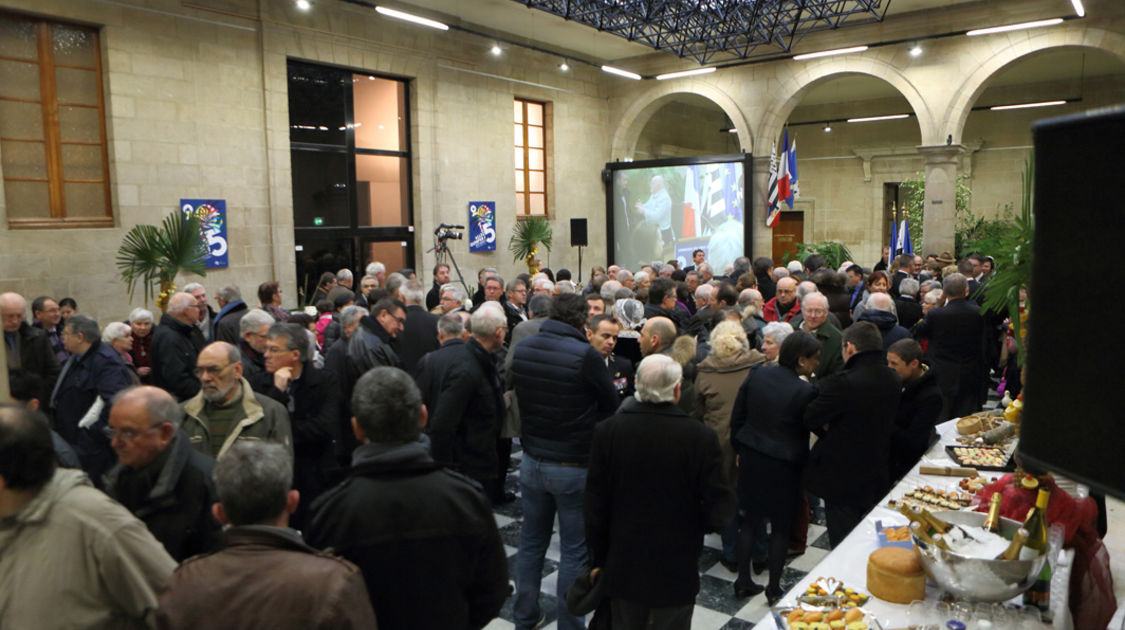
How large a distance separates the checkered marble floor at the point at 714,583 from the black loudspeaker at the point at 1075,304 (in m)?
3.07

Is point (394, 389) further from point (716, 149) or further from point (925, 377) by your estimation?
point (716, 149)

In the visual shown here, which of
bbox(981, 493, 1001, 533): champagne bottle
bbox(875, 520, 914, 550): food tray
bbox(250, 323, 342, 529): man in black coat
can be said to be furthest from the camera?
bbox(250, 323, 342, 529): man in black coat

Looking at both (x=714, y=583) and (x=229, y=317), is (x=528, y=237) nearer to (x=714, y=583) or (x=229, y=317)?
(x=229, y=317)

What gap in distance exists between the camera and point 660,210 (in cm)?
1434

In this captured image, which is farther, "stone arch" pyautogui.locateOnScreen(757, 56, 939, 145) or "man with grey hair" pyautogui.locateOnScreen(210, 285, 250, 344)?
"stone arch" pyautogui.locateOnScreen(757, 56, 939, 145)

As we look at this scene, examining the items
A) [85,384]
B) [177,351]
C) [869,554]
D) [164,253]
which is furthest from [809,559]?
[164,253]

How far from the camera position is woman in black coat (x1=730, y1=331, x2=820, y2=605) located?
12.2ft

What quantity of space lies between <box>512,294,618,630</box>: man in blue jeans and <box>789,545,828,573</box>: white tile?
156 centimetres

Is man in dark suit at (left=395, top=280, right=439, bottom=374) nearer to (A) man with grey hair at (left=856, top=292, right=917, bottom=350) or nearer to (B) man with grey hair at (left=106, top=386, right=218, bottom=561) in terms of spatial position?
(B) man with grey hair at (left=106, top=386, right=218, bottom=561)

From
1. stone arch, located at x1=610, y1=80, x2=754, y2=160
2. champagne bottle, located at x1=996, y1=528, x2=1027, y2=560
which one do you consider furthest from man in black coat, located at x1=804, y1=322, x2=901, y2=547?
stone arch, located at x1=610, y1=80, x2=754, y2=160

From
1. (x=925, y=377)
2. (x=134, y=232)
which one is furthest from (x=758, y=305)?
(x=134, y=232)

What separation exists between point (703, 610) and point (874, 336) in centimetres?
167

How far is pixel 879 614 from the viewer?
Answer: 2311mm

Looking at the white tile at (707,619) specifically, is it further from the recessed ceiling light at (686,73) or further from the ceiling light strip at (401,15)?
the recessed ceiling light at (686,73)
